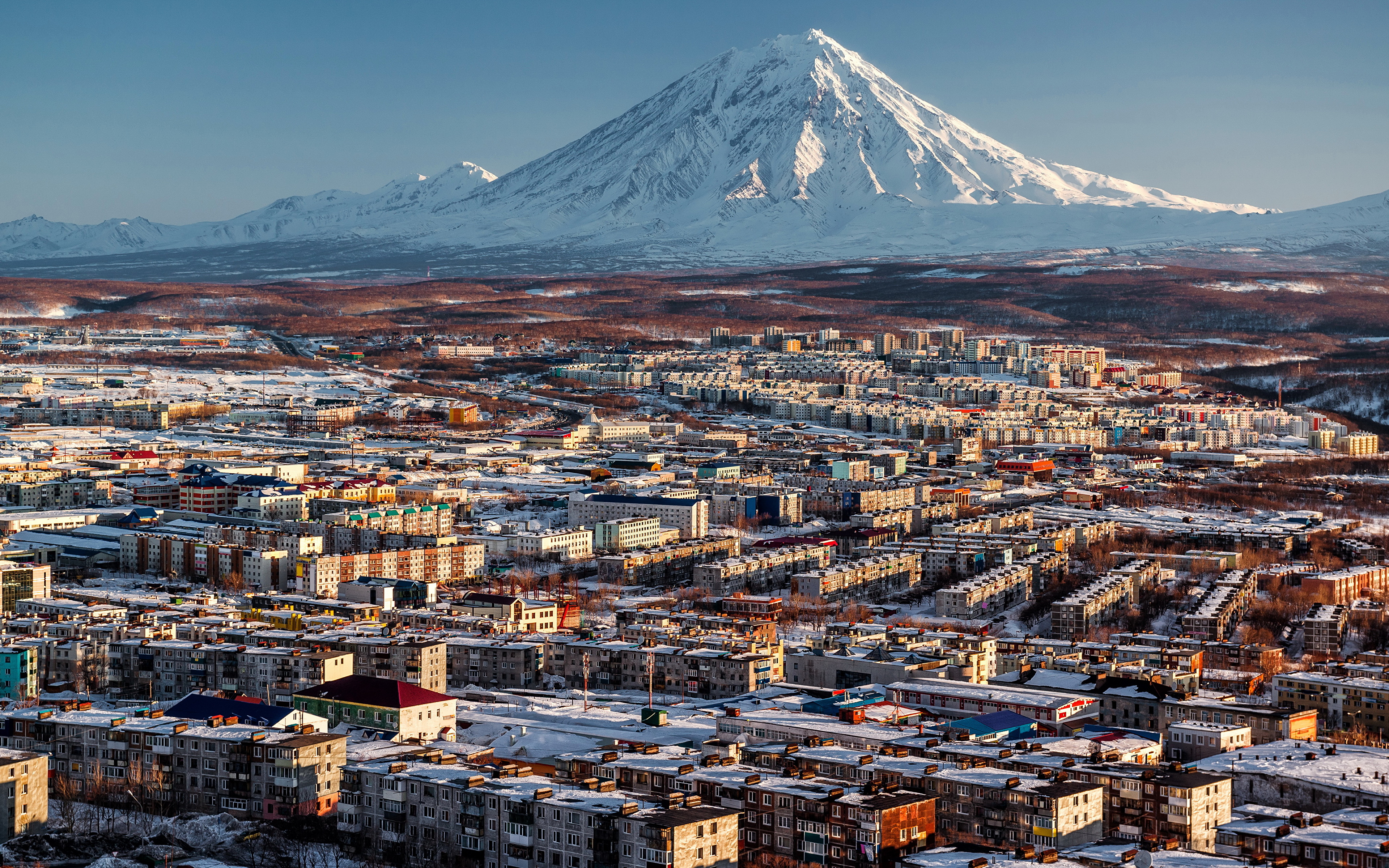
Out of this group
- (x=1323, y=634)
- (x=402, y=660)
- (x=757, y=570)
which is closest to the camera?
(x=402, y=660)

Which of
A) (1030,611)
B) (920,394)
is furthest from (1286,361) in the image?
(1030,611)

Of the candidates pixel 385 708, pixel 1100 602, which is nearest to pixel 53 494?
pixel 1100 602

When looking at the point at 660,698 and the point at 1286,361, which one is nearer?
the point at 660,698

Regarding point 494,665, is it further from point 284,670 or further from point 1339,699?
point 1339,699

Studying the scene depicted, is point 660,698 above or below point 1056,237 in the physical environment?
below

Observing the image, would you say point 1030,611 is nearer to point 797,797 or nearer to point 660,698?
point 660,698

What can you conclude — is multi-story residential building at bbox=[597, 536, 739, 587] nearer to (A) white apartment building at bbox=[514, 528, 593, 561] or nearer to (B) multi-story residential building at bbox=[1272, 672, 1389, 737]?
(A) white apartment building at bbox=[514, 528, 593, 561]

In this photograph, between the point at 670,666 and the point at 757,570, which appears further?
the point at 757,570
